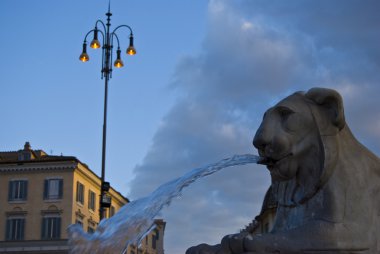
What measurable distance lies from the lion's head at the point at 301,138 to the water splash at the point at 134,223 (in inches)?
21.5

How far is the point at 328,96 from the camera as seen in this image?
208 inches

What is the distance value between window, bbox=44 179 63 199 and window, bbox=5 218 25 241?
3.31 m

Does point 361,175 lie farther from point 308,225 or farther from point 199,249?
point 199,249

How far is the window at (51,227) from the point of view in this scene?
6725 centimetres

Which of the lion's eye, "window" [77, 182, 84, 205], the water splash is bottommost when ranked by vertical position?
the water splash

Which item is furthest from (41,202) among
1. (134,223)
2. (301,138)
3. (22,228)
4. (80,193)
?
(301,138)

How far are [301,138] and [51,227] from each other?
64.4m

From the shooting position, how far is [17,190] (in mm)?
69688

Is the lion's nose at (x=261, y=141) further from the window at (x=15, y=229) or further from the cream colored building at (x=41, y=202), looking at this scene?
the window at (x=15, y=229)

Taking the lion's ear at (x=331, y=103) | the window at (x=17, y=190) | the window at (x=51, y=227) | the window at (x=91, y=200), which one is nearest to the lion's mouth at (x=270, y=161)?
the lion's ear at (x=331, y=103)

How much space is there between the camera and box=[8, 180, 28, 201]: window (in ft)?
228

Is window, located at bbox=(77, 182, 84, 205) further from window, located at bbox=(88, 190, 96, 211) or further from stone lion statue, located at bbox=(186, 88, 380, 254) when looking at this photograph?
stone lion statue, located at bbox=(186, 88, 380, 254)

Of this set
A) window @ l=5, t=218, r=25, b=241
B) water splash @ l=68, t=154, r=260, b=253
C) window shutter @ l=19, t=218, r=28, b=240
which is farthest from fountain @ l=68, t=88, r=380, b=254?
window @ l=5, t=218, r=25, b=241

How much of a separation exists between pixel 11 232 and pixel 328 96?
66222mm
